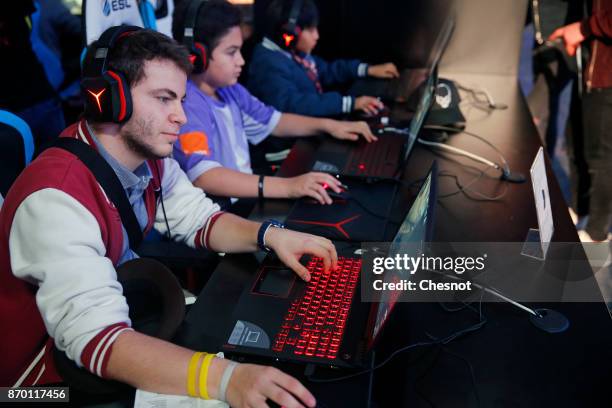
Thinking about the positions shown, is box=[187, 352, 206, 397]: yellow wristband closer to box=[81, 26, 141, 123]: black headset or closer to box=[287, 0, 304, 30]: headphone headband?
box=[81, 26, 141, 123]: black headset

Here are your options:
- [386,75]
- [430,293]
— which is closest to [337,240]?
[430,293]

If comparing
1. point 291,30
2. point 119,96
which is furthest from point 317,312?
point 291,30

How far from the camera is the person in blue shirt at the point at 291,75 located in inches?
79.6

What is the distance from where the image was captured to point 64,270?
2.76 feet

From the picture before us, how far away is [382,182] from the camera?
4.87ft

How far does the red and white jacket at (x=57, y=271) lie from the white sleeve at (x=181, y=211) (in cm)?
22

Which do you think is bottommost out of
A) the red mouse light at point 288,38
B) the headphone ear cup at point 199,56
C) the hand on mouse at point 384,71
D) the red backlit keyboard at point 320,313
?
the hand on mouse at point 384,71

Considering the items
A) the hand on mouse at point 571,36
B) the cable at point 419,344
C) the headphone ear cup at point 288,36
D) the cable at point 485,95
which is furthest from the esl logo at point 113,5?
the hand on mouse at point 571,36

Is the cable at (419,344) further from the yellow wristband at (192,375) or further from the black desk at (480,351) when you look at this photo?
the yellow wristband at (192,375)

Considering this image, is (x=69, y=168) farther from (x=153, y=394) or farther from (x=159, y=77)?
(x=153, y=394)

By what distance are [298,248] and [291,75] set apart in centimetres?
116

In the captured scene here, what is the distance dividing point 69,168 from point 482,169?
1.14 metres

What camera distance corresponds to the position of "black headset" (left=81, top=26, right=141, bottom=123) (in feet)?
3.20

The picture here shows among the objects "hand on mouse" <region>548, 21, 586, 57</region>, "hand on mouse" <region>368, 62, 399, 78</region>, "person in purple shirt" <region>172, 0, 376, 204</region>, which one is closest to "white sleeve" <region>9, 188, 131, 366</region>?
"person in purple shirt" <region>172, 0, 376, 204</region>
